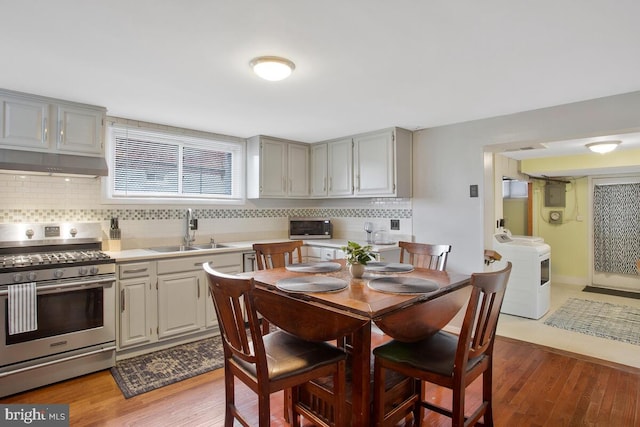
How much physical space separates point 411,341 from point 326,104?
206 centimetres

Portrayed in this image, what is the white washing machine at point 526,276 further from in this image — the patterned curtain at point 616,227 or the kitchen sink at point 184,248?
the kitchen sink at point 184,248

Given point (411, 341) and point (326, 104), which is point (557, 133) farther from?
point (411, 341)

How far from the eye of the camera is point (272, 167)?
4289 mm

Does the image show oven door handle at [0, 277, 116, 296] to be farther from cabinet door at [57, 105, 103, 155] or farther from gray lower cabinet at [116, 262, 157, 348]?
cabinet door at [57, 105, 103, 155]

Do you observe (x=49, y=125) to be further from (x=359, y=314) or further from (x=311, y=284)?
(x=359, y=314)

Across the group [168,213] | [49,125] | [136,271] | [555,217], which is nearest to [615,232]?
[555,217]

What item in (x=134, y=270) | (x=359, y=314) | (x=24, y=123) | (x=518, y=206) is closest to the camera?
(x=359, y=314)

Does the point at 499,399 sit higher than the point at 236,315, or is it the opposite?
the point at 236,315

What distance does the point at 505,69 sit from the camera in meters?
2.24

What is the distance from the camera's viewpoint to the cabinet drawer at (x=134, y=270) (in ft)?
9.32

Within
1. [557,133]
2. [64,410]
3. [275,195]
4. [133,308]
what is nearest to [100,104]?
[133,308]

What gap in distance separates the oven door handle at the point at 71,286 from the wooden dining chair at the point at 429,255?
7.89ft

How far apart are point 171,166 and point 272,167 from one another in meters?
1.15

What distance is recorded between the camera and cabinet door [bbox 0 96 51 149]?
259 centimetres
